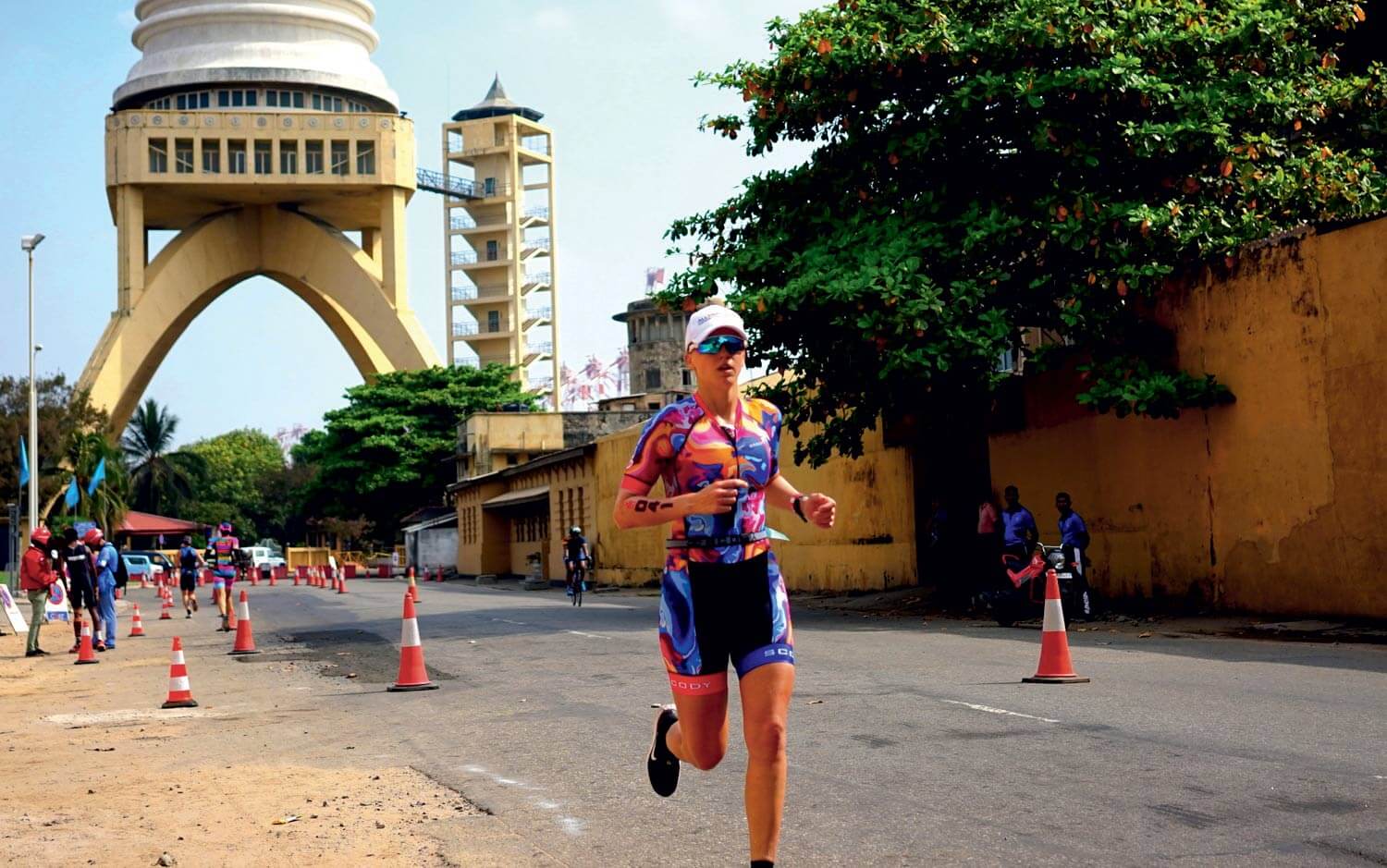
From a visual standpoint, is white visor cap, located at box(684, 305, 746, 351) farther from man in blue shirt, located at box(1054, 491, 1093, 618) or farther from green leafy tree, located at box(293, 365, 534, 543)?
green leafy tree, located at box(293, 365, 534, 543)

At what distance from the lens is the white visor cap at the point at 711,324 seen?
235 inches

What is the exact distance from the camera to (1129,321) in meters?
21.5

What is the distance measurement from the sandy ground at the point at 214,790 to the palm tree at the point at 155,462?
97943 millimetres

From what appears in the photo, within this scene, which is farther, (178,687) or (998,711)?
(178,687)

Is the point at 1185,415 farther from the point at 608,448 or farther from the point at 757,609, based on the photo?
the point at 608,448

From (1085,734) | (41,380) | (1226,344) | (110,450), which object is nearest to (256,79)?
(110,450)

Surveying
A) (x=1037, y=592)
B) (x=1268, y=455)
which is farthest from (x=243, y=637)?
(x=1268, y=455)

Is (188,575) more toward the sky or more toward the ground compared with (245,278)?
more toward the ground

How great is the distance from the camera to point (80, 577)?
21.8 metres

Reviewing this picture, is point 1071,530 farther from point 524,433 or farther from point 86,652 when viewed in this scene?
point 524,433

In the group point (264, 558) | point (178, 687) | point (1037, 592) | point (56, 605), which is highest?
point (264, 558)

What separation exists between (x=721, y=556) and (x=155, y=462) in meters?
110

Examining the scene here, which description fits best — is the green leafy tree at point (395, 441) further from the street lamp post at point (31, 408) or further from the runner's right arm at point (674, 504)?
the runner's right arm at point (674, 504)

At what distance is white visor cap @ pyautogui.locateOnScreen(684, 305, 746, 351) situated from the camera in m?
5.96
